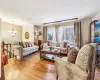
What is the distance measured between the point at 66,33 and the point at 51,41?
1430 millimetres

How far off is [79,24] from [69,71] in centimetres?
452

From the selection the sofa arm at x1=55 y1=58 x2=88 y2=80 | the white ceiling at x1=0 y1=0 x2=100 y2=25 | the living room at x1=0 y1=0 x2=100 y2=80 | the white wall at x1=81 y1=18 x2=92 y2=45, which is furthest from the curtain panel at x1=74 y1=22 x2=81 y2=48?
the sofa arm at x1=55 y1=58 x2=88 y2=80

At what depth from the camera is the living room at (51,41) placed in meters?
1.47

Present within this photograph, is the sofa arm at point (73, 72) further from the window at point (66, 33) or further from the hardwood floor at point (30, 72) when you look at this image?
the window at point (66, 33)

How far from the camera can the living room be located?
4.84 feet

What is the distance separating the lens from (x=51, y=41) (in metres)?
6.11

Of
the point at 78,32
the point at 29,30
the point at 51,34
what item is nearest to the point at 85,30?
the point at 78,32

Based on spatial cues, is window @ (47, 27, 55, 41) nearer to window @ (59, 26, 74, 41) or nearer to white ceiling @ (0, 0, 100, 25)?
window @ (59, 26, 74, 41)

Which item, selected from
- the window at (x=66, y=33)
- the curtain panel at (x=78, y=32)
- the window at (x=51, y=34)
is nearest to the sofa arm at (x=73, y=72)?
the curtain panel at (x=78, y=32)

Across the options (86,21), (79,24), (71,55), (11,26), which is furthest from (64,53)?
(11,26)

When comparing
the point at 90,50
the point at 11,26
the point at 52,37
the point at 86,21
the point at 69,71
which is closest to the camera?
the point at 90,50

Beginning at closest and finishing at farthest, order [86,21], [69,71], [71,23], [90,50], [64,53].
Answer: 1. [90,50]
2. [69,71]
3. [64,53]
4. [86,21]
5. [71,23]

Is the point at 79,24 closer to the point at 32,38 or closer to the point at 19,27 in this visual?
the point at 32,38

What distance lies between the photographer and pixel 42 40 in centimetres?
702
